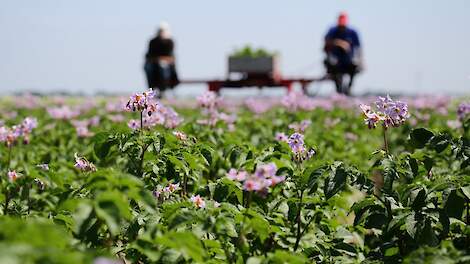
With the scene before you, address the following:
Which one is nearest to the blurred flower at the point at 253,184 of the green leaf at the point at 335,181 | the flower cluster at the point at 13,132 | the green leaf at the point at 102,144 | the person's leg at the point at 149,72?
the green leaf at the point at 335,181

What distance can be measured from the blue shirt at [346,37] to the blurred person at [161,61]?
484 cm

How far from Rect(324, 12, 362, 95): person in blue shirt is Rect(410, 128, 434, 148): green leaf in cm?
1448

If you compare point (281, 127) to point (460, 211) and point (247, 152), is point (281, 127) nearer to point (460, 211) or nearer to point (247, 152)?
point (247, 152)

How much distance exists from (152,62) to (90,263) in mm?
17771

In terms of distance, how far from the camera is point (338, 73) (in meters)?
18.2

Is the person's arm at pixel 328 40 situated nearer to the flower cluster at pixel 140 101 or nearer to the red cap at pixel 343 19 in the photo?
the red cap at pixel 343 19

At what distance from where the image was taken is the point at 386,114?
3.48 m

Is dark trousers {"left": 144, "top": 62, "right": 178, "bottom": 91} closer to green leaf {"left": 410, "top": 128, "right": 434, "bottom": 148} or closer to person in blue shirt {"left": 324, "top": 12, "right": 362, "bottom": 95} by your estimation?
person in blue shirt {"left": 324, "top": 12, "right": 362, "bottom": 95}

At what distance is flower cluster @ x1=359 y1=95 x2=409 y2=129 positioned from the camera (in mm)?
3441

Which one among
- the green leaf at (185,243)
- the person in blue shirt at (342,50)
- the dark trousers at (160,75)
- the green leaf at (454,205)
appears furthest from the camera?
the dark trousers at (160,75)

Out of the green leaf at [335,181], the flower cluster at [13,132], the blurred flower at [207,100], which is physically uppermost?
the blurred flower at [207,100]

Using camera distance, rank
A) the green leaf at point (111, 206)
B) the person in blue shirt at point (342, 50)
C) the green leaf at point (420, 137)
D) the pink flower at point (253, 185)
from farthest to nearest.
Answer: the person in blue shirt at point (342, 50), the green leaf at point (420, 137), the pink flower at point (253, 185), the green leaf at point (111, 206)

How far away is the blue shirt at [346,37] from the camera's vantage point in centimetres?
1770

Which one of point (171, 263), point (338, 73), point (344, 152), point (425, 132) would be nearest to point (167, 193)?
point (171, 263)
